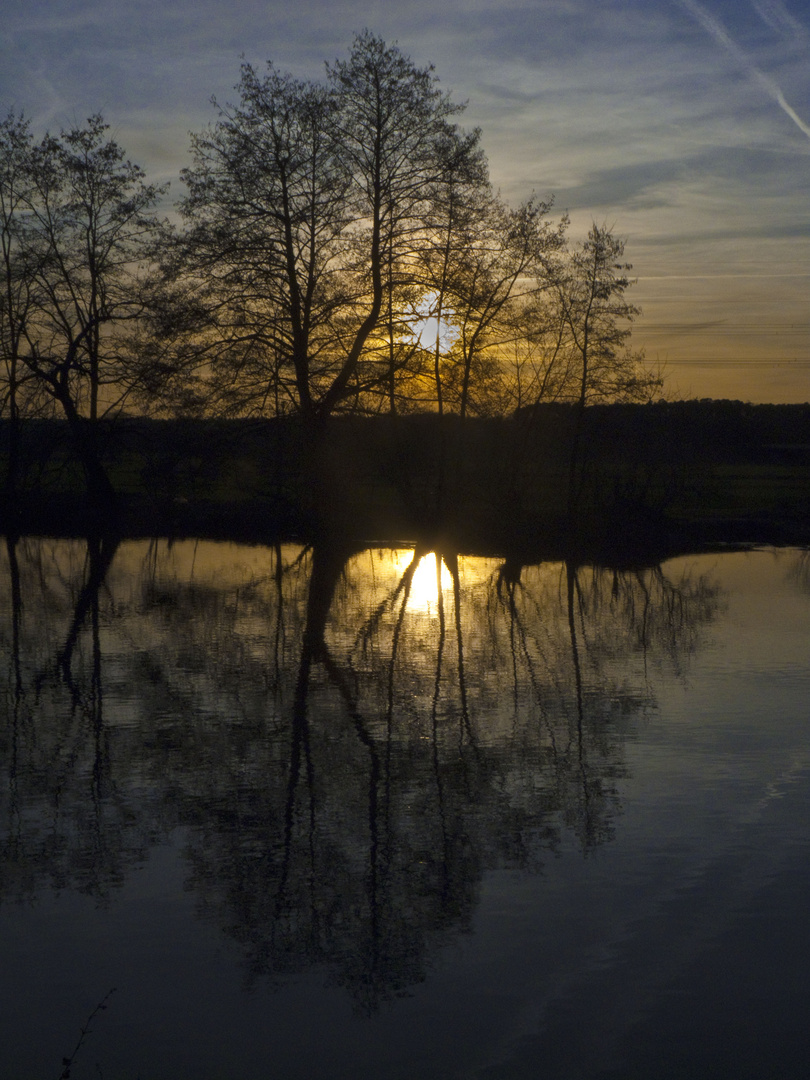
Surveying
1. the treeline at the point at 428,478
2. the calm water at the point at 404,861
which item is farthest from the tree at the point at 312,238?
the calm water at the point at 404,861

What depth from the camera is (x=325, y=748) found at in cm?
739

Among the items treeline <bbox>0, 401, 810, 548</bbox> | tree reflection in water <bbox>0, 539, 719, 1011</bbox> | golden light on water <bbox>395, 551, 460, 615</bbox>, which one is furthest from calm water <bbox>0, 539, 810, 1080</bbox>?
treeline <bbox>0, 401, 810, 548</bbox>

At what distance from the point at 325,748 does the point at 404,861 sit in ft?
7.30

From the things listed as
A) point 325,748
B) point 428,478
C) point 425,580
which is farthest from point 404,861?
point 428,478

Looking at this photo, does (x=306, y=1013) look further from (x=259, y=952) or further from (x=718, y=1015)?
(x=718, y=1015)

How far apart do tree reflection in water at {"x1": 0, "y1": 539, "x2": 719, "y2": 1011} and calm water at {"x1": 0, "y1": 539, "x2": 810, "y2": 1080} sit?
3 centimetres

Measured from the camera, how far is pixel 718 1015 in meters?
3.90

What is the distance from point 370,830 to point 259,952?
1.42 meters

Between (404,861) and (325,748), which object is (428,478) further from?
(404,861)

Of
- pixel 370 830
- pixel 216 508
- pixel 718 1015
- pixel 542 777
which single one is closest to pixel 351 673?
pixel 542 777

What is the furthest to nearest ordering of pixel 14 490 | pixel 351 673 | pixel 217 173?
pixel 14 490 < pixel 217 173 < pixel 351 673

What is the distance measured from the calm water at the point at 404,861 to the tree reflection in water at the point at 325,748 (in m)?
0.03

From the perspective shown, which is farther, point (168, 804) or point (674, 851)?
point (168, 804)

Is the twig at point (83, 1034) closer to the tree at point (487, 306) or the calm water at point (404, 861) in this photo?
the calm water at point (404, 861)
